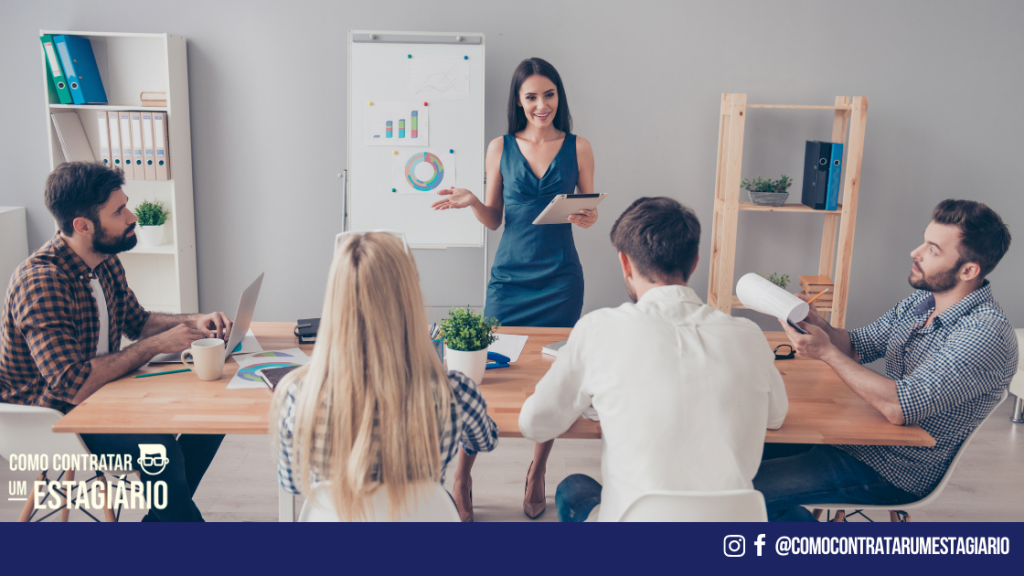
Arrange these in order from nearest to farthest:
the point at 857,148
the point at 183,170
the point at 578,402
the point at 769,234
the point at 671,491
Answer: the point at 671,491 → the point at 578,402 → the point at 857,148 → the point at 183,170 → the point at 769,234

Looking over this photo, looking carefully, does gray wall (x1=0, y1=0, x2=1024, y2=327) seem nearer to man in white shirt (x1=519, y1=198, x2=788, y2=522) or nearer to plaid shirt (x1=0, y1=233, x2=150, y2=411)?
plaid shirt (x1=0, y1=233, x2=150, y2=411)

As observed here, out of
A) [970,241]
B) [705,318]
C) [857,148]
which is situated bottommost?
[705,318]

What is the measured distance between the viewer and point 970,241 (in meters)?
1.66

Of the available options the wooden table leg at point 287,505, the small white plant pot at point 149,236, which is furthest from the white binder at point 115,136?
the wooden table leg at point 287,505

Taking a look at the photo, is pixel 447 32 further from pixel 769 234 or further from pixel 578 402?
pixel 578 402

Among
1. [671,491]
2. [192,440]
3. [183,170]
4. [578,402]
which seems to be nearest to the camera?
[671,491]

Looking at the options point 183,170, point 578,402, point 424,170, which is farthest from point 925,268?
point 183,170

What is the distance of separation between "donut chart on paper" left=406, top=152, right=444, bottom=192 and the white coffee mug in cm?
182

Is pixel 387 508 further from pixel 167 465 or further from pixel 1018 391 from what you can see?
pixel 1018 391

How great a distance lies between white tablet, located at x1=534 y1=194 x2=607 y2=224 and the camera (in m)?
2.34

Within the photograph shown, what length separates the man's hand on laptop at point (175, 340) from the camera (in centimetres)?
184

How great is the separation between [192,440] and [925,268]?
2.12m

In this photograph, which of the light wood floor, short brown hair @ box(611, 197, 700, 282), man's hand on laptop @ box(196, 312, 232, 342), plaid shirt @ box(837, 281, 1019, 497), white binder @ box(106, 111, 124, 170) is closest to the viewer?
short brown hair @ box(611, 197, 700, 282)
